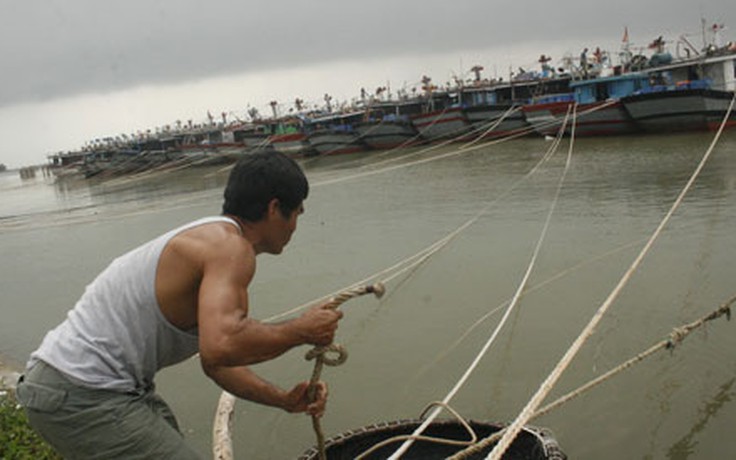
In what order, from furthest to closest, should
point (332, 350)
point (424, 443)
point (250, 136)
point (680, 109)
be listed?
point (250, 136) < point (680, 109) < point (424, 443) < point (332, 350)

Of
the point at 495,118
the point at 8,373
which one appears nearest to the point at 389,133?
the point at 495,118

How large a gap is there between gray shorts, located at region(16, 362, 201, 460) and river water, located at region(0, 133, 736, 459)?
2159 millimetres

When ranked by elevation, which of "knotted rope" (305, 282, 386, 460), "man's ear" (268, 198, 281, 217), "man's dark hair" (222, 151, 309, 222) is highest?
"man's dark hair" (222, 151, 309, 222)

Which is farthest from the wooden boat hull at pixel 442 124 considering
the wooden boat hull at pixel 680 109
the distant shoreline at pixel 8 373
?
the distant shoreline at pixel 8 373

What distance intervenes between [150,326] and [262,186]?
52 cm

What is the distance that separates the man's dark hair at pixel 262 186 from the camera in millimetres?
1832

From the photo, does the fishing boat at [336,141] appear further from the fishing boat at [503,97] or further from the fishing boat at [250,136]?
the fishing boat at [503,97]

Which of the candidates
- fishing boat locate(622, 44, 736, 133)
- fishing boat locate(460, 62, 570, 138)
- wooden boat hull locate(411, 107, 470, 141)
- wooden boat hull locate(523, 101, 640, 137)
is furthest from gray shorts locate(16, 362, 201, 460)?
wooden boat hull locate(411, 107, 470, 141)

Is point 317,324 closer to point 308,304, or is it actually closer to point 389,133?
point 308,304

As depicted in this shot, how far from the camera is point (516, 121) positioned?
2653cm

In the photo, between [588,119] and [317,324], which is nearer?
[317,324]

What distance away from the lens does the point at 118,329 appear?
5.98ft

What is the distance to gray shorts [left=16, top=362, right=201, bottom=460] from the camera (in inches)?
72.1

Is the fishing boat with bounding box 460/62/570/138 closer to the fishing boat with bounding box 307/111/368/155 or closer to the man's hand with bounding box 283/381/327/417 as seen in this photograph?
the fishing boat with bounding box 307/111/368/155
